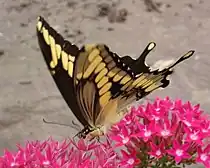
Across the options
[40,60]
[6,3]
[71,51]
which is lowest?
[71,51]

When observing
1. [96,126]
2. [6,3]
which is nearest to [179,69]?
[6,3]

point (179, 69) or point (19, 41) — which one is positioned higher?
point (19, 41)

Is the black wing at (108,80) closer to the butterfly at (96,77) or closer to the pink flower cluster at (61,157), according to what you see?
the butterfly at (96,77)

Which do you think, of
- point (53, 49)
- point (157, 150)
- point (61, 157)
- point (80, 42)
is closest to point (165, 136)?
point (157, 150)

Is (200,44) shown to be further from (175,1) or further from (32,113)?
(32,113)

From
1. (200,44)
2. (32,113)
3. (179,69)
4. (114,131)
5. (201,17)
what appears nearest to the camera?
(114,131)

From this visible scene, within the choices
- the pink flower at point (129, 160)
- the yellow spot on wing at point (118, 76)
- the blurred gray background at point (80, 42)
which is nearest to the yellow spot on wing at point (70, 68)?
the yellow spot on wing at point (118, 76)

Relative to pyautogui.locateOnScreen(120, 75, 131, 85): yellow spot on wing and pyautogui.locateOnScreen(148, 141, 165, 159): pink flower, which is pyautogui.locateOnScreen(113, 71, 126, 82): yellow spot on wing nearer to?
pyautogui.locateOnScreen(120, 75, 131, 85): yellow spot on wing
